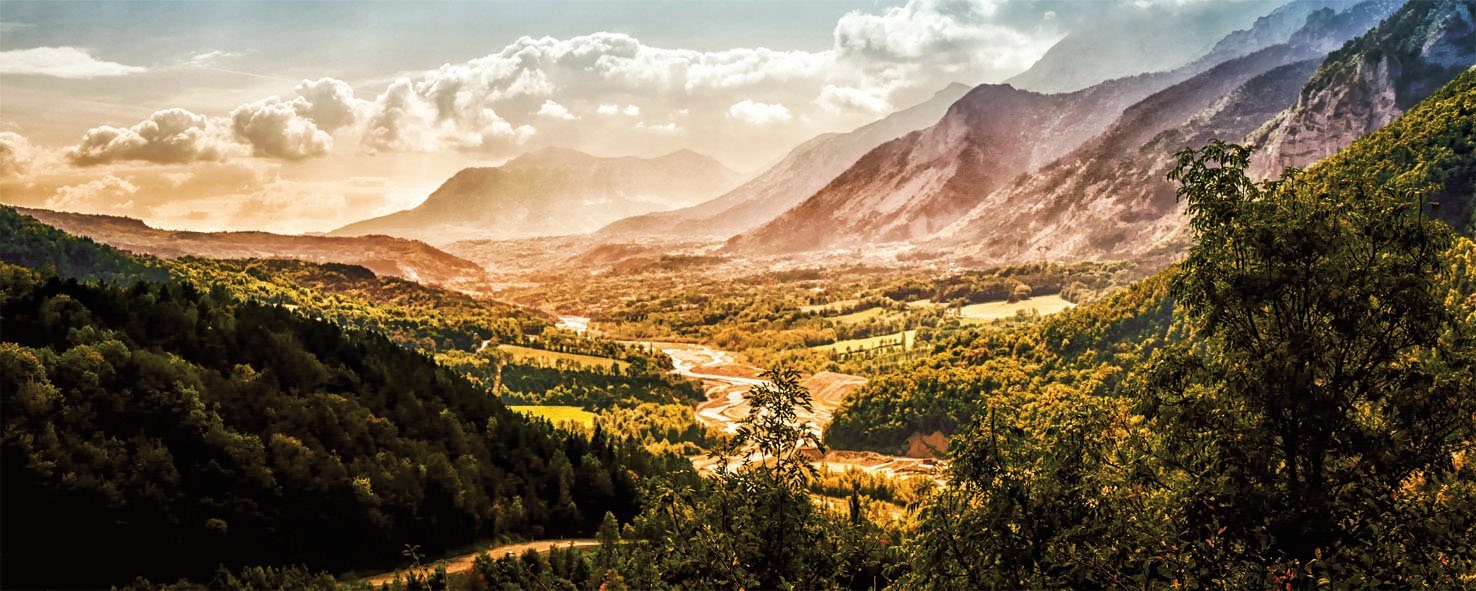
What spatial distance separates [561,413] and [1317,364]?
275 ft

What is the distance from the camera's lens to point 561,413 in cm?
8750

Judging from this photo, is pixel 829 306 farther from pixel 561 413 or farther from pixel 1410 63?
pixel 1410 63

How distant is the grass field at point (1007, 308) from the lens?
6388 inches

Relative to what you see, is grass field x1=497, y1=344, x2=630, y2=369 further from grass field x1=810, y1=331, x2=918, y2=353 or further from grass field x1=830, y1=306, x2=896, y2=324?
grass field x1=830, y1=306, x2=896, y2=324

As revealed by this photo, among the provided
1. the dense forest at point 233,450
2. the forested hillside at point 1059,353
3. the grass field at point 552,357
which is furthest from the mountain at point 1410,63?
the dense forest at point 233,450

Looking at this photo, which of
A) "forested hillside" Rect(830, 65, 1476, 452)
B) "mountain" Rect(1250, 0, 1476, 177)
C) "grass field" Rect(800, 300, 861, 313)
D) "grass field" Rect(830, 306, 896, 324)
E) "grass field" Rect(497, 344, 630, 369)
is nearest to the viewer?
"forested hillside" Rect(830, 65, 1476, 452)

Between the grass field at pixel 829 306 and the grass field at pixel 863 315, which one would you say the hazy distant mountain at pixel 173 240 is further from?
the grass field at pixel 863 315

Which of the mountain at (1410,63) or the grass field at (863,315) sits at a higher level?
the mountain at (1410,63)

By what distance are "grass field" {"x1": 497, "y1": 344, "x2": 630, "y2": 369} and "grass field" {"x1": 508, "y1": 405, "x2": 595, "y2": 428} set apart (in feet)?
63.5

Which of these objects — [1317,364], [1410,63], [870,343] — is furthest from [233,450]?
[1410,63]

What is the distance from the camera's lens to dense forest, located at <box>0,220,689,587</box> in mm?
22172

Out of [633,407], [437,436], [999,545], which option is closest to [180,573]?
[437,436]

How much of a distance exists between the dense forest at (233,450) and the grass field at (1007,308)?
135 meters

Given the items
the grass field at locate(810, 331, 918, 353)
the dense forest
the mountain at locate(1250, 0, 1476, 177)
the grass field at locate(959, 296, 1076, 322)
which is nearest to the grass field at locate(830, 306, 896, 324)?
the grass field at locate(810, 331, 918, 353)
